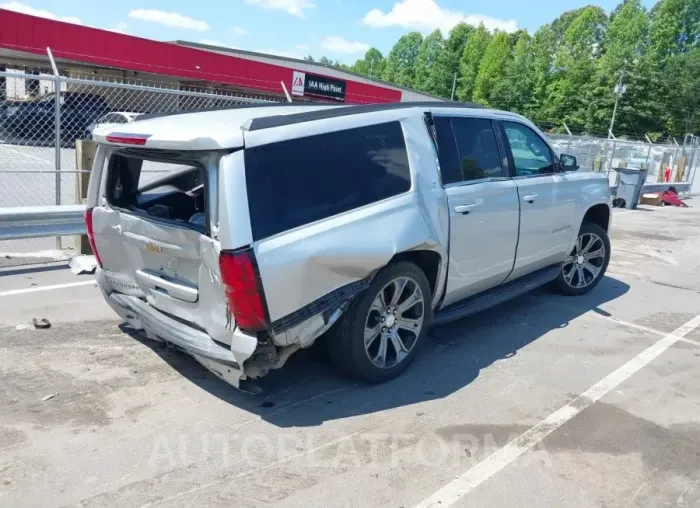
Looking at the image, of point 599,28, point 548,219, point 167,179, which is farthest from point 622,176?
point 599,28

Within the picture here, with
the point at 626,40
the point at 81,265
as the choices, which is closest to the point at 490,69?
the point at 626,40

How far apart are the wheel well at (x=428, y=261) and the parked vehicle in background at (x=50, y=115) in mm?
10069

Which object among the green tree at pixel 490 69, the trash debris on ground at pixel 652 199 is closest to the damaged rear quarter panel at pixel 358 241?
the trash debris on ground at pixel 652 199

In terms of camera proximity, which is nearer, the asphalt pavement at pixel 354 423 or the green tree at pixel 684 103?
the asphalt pavement at pixel 354 423

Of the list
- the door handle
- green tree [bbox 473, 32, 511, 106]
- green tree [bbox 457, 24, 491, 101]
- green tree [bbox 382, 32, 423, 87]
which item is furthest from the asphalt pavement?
green tree [bbox 382, 32, 423, 87]

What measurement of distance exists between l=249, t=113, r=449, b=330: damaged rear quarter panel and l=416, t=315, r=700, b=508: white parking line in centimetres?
125

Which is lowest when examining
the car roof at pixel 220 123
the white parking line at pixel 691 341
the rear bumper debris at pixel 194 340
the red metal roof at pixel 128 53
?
the white parking line at pixel 691 341

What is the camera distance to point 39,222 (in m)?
6.54

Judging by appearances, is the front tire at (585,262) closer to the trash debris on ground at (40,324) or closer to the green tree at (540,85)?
the trash debris on ground at (40,324)

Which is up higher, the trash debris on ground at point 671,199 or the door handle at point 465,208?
the door handle at point 465,208

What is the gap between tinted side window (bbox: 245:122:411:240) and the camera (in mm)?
3395

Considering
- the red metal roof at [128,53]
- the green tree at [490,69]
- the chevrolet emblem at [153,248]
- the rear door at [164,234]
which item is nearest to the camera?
the rear door at [164,234]

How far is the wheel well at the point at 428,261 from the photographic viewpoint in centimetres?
439

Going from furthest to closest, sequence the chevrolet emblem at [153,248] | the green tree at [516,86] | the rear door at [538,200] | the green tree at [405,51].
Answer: the green tree at [405,51] < the green tree at [516,86] < the rear door at [538,200] < the chevrolet emblem at [153,248]
